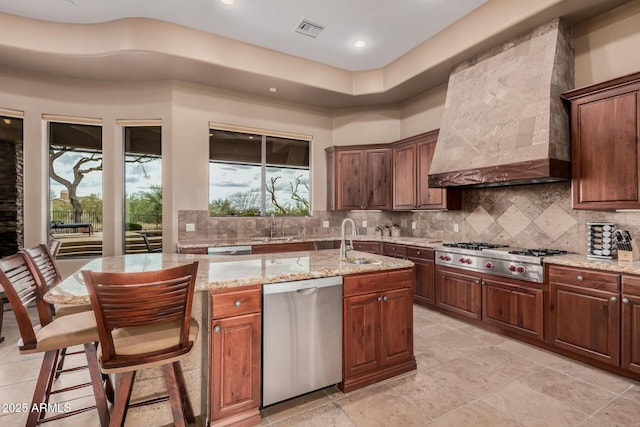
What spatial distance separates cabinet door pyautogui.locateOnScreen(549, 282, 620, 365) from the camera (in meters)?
2.51

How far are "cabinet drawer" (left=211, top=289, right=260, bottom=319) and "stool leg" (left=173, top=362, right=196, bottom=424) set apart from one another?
1.21 feet

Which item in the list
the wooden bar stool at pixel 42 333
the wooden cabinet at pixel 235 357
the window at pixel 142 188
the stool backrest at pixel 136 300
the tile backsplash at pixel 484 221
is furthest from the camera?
the window at pixel 142 188

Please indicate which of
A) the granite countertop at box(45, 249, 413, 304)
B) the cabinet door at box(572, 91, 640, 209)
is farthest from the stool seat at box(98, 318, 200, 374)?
the cabinet door at box(572, 91, 640, 209)

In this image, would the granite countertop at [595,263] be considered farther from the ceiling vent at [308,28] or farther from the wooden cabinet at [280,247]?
the ceiling vent at [308,28]

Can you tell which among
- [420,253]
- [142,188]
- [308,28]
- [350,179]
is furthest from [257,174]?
[420,253]

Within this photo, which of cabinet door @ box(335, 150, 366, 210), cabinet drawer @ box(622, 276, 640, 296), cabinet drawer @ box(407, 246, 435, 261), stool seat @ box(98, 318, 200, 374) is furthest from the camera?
cabinet door @ box(335, 150, 366, 210)

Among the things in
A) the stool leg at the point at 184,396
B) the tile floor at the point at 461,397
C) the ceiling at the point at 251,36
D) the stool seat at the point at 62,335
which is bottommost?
the tile floor at the point at 461,397

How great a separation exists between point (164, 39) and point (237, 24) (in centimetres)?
88

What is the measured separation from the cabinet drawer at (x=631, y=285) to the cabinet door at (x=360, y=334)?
197 cm

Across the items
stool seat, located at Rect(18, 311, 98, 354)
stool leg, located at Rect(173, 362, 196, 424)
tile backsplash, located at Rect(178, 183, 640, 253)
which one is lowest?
stool leg, located at Rect(173, 362, 196, 424)

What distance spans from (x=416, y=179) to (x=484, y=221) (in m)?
1.13

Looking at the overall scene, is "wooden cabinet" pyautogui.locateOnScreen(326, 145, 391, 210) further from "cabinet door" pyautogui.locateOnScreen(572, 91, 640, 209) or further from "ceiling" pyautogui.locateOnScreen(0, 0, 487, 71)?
"cabinet door" pyautogui.locateOnScreen(572, 91, 640, 209)

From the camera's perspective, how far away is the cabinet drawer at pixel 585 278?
8.21 feet

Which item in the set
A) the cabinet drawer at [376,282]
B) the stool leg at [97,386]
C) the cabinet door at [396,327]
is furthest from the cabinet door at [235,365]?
the cabinet door at [396,327]
